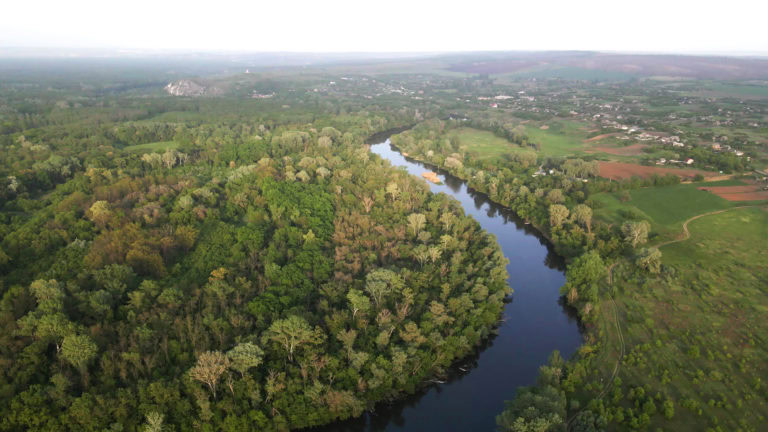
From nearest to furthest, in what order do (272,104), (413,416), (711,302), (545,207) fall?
(413,416) < (711,302) < (545,207) < (272,104)

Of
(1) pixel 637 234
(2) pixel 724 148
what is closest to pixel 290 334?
(1) pixel 637 234

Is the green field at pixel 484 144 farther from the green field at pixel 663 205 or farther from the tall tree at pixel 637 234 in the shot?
the tall tree at pixel 637 234

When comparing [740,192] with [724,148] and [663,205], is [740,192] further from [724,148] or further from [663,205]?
[724,148]

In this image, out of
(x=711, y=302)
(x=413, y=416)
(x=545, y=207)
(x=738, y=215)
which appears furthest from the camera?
(x=545, y=207)

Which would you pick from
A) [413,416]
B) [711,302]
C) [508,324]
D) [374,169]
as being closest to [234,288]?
[413,416]

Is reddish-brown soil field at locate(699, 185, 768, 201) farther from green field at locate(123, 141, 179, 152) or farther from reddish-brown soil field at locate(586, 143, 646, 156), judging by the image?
green field at locate(123, 141, 179, 152)

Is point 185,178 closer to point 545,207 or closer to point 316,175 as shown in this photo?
point 316,175
